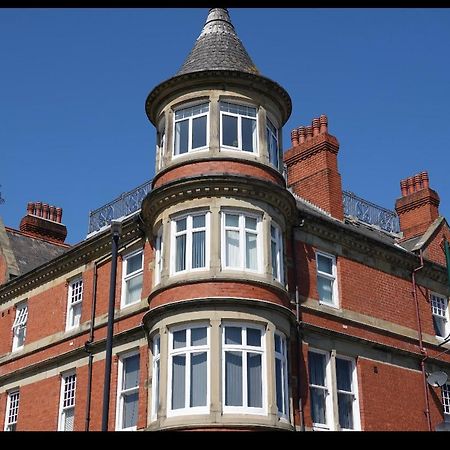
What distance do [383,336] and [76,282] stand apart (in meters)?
11.4

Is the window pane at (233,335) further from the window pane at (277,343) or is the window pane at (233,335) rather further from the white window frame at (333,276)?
the white window frame at (333,276)

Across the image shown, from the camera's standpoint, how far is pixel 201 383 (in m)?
18.2

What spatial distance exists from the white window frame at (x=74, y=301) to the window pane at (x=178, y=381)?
7.42 metres

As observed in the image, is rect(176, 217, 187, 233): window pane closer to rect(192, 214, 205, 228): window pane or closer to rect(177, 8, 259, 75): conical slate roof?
rect(192, 214, 205, 228): window pane

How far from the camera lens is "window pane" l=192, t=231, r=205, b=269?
65.3 feet

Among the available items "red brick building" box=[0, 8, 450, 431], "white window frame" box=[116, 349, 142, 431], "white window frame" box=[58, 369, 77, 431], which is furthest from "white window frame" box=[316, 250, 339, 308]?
"white window frame" box=[58, 369, 77, 431]

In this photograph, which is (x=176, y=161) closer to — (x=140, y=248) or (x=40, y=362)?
(x=140, y=248)

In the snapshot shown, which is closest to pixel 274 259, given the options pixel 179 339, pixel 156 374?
pixel 179 339

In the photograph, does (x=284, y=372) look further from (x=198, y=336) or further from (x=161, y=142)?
(x=161, y=142)

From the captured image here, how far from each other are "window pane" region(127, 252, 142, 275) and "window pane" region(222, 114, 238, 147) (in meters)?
4.93

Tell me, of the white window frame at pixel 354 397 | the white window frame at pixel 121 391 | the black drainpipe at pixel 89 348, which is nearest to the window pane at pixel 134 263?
the black drainpipe at pixel 89 348

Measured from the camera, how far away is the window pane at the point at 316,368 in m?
21.0

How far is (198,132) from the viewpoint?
852 inches
